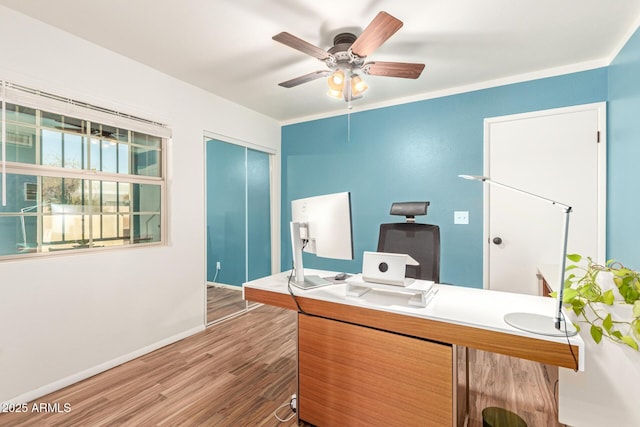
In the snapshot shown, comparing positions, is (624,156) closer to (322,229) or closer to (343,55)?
(343,55)

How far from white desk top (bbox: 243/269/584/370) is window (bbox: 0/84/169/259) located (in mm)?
1613

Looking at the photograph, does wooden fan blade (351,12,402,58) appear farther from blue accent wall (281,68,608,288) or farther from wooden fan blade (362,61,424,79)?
blue accent wall (281,68,608,288)

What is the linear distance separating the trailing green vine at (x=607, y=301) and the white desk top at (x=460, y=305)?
13 cm

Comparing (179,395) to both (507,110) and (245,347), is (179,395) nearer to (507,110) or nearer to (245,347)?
(245,347)

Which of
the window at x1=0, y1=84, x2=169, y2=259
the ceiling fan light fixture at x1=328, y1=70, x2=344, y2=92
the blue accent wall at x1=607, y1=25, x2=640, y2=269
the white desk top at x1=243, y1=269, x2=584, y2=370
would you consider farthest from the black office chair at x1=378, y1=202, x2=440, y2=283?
the window at x1=0, y1=84, x2=169, y2=259

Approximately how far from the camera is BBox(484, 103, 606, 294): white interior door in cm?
264

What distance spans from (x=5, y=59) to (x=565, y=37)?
3971 millimetres

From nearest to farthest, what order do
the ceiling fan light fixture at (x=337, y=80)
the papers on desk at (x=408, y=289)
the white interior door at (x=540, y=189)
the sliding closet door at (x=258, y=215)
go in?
the papers on desk at (x=408, y=289) < the ceiling fan light fixture at (x=337, y=80) < the white interior door at (x=540, y=189) < the sliding closet door at (x=258, y=215)

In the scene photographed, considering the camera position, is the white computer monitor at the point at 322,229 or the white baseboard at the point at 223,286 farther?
the white baseboard at the point at 223,286

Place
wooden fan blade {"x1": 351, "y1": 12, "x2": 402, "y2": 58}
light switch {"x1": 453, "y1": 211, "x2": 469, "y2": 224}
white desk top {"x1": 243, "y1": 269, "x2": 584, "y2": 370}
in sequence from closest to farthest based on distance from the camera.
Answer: white desk top {"x1": 243, "y1": 269, "x2": 584, "y2": 370}, wooden fan blade {"x1": 351, "y1": 12, "x2": 402, "y2": 58}, light switch {"x1": 453, "y1": 211, "x2": 469, "y2": 224}

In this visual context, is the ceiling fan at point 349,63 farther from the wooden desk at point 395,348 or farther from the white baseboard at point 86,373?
the white baseboard at point 86,373

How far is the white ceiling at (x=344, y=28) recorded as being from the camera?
6.29 ft

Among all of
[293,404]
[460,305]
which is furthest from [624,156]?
[293,404]

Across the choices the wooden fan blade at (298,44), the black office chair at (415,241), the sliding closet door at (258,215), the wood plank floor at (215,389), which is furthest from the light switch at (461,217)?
the sliding closet door at (258,215)
